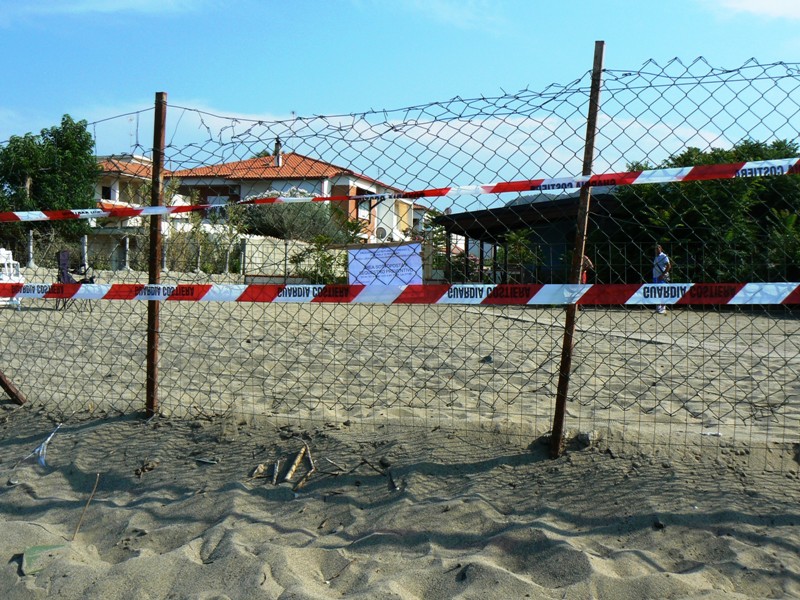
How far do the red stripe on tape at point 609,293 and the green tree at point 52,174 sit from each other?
81.9 ft

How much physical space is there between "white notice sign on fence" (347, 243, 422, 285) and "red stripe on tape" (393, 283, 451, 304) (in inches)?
11.7

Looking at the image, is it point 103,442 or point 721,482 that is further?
point 103,442

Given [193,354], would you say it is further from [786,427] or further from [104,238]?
[104,238]

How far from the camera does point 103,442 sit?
4508 millimetres

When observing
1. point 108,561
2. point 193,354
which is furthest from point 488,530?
point 193,354

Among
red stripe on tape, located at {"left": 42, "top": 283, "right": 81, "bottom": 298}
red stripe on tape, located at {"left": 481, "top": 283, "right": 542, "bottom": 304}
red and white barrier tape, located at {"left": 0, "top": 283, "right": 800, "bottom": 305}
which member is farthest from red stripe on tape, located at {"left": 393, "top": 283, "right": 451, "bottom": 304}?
red stripe on tape, located at {"left": 42, "top": 283, "right": 81, "bottom": 298}

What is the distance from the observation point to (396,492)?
365 cm

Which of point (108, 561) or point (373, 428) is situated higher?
point (373, 428)

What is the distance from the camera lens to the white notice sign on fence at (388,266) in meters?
4.07

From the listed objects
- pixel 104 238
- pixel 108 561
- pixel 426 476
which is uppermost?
pixel 104 238

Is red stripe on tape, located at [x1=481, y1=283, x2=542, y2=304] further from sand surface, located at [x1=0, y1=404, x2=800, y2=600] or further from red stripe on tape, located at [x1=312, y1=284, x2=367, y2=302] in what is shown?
sand surface, located at [x1=0, y1=404, x2=800, y2=600]

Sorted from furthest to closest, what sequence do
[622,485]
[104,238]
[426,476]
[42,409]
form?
[104,238]
[42,409]
[426,476]
[622,485]

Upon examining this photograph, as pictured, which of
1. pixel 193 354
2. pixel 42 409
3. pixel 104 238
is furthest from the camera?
pixel 104 238

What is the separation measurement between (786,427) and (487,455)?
1.92 metres
